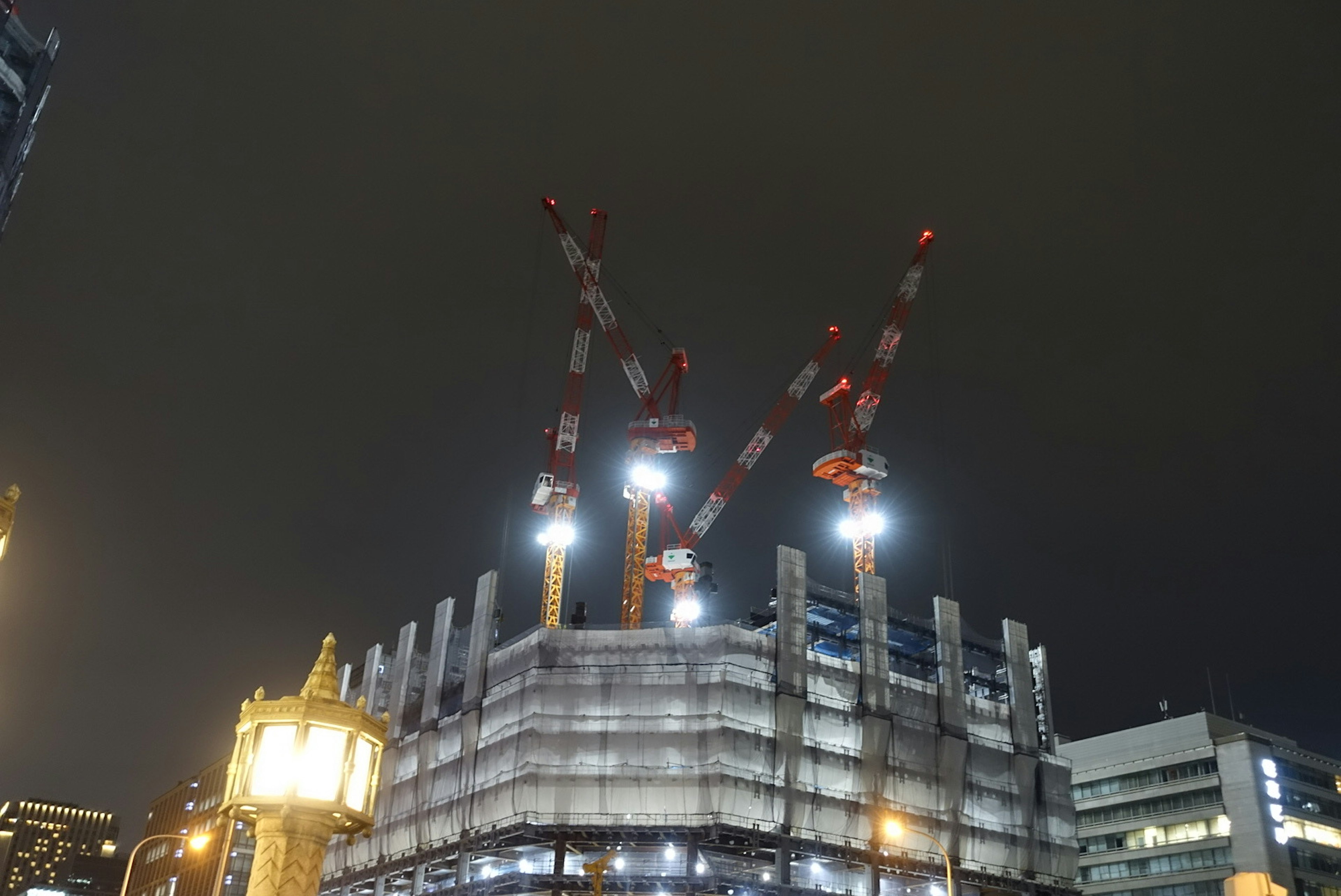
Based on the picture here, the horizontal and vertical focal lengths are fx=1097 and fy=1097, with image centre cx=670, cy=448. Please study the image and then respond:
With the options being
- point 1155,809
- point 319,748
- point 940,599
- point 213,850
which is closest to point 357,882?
point 213,850

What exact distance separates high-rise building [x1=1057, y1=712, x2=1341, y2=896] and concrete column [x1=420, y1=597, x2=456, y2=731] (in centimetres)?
7100

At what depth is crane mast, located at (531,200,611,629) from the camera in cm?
12950

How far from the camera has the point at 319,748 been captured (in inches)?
533

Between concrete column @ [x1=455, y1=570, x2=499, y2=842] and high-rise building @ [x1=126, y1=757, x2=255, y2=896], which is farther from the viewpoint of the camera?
high-rise building @ [x1=126, y1=757, x2=255, y2=896]

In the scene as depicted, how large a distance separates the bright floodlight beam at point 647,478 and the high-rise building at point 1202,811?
5888cm

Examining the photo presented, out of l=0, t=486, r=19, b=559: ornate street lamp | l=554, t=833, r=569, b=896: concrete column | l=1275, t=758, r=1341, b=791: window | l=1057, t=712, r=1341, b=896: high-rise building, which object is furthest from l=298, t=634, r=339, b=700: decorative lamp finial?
l=1275, t=758, r=1341, b=791: window

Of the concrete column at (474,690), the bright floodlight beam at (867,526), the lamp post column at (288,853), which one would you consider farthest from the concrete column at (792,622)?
the lamp post column at (288,853)

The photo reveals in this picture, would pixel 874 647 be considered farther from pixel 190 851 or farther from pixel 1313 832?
pixel 190 851

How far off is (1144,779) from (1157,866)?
348 inches

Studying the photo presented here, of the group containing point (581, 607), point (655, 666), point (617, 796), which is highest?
point (581, 607)

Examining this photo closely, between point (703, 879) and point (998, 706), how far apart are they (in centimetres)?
3654

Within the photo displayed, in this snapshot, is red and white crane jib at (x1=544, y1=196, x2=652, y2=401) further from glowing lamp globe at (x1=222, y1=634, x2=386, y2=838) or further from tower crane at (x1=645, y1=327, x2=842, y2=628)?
glowing lamp globe at (x1=222, y1=634, x2=386, y2=838)

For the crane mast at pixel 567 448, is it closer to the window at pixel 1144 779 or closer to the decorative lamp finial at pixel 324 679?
the window at pixel 1144 779

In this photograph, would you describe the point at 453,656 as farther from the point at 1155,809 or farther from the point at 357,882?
the point at 1155,809
